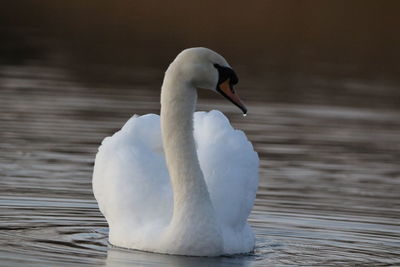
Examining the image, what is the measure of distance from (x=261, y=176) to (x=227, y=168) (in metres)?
3.19

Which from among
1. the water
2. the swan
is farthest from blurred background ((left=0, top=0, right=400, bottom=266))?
the swan

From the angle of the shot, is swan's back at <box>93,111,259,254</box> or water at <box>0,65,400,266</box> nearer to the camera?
water at <box>0,65,400,266</box>

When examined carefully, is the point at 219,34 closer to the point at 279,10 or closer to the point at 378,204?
the point at 279,10

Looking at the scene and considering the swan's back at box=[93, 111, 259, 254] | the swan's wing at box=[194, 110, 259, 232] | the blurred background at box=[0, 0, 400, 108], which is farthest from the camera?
the blurred background at box=[0, 0, 400, 108]

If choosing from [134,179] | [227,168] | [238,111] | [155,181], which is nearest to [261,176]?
[227,168]

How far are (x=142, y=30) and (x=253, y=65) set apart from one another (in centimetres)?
660

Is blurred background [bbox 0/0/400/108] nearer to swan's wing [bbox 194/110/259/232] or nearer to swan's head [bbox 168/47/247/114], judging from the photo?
swan's wing [bbox 194/110/259/232]

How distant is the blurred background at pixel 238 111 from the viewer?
10695 mm

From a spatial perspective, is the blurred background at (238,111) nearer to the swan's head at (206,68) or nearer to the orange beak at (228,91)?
the orange beak at (228,91)

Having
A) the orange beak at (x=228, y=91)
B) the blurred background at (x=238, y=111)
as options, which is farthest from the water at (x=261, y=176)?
the orange beak at (x=228, y=91)

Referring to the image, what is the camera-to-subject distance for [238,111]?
1928 cm

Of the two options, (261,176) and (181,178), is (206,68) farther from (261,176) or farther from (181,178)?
(261,176)

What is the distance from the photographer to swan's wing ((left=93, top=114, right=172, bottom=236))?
10336mm

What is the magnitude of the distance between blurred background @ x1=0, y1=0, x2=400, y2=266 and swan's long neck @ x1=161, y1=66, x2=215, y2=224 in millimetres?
412
